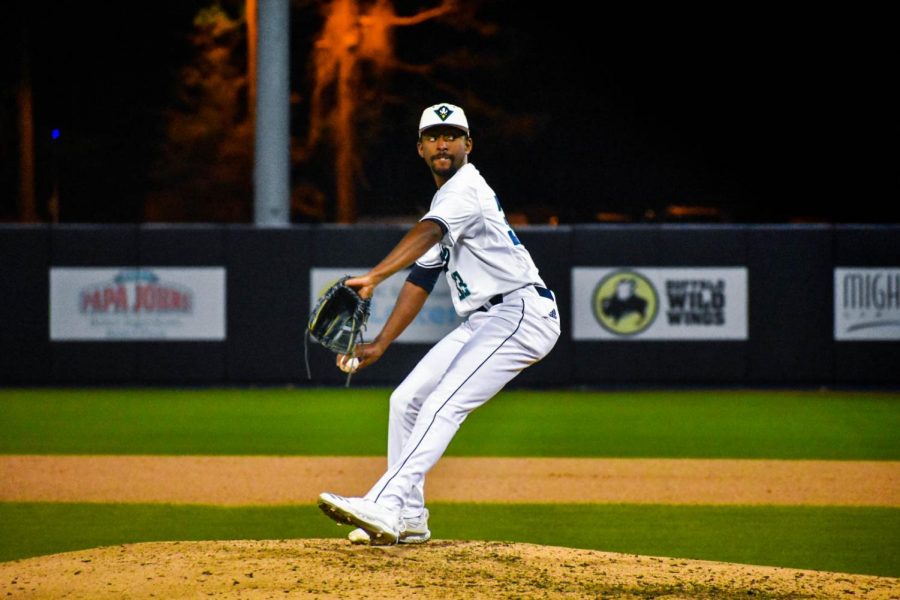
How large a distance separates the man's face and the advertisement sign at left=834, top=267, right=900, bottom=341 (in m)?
10.2

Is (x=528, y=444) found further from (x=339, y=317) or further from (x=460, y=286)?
(x=339, y=317)

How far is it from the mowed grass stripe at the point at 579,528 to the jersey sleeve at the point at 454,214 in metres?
2.06

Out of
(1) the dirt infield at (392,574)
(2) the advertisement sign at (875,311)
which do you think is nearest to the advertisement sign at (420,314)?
(2) the advertisement sign at (875,311)

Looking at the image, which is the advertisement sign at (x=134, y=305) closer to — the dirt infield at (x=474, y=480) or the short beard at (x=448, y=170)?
the dirt infield at (x=474, y=480)

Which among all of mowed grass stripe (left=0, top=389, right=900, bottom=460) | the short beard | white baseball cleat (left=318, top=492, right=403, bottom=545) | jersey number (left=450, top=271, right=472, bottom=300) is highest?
the short beard

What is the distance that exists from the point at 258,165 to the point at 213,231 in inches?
56.2

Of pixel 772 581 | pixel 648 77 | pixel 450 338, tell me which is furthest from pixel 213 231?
pixel 648 77

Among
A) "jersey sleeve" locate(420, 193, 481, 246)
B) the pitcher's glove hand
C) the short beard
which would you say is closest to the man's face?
the short beard

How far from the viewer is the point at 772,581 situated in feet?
17.0

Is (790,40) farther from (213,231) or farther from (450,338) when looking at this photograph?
(450,338)

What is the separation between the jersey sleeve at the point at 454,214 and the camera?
17.1 feet

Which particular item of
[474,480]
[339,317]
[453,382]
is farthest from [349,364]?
[474,480]

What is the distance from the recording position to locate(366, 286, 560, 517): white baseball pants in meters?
5.27

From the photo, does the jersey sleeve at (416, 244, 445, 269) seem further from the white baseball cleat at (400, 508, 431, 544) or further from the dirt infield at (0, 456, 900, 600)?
the dirt infield at (0, 456, 900, 600)
